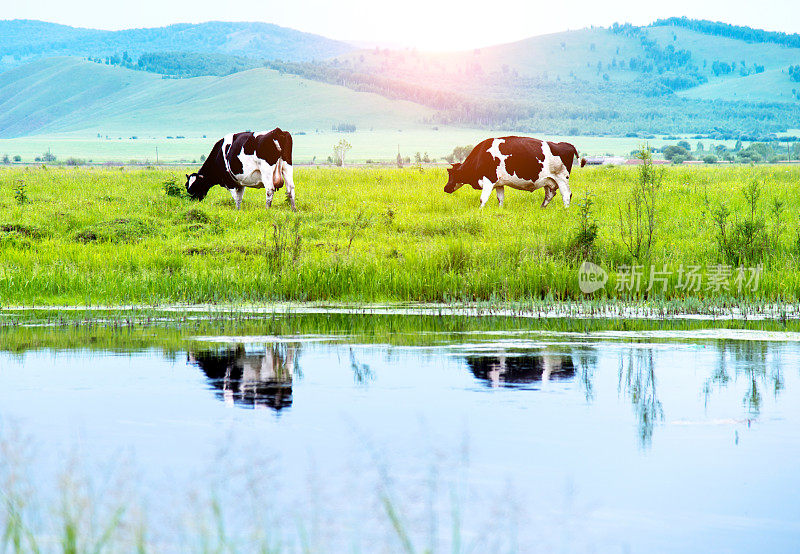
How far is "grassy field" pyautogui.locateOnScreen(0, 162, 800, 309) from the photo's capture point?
59.1ft

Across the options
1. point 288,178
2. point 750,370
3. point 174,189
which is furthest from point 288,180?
point 750,370

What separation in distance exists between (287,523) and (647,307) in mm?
10917

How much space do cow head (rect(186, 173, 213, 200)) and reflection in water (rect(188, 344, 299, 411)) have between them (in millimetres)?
16785

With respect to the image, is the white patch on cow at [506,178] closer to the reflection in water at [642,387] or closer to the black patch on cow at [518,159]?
the black patch on cow at [518,159]

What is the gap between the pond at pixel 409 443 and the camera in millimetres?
6133

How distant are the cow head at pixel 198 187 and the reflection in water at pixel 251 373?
16785mm

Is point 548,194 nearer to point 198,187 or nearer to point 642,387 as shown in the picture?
point 198,187

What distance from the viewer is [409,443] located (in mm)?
8008

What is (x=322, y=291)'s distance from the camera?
59.6 ft

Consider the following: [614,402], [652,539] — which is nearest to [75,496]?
[652,539]

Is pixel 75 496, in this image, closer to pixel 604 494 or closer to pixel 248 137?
pixel 604 494

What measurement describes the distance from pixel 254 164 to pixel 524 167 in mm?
6615

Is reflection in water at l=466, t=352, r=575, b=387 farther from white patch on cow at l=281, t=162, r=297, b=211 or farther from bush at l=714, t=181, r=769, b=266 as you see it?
white patch on cow at l=281, t=162, r=297, b=211

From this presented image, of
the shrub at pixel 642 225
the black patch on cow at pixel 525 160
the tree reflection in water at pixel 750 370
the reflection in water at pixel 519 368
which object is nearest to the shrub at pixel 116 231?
the black patch on cow at pixel 525 160
